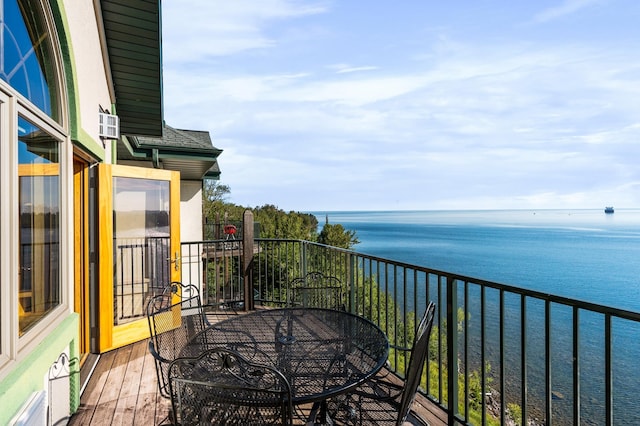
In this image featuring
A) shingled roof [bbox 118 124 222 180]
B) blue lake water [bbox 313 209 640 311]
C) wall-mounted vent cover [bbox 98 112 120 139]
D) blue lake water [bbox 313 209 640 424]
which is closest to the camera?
wall-mounted vent cover [bbox 98 112 120 139]

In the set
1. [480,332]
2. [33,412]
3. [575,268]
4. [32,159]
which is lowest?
[575,268]

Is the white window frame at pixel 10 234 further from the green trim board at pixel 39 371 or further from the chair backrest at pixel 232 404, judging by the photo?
the chair backrest at pixel 232 404

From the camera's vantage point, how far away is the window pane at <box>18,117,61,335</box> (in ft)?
6.33

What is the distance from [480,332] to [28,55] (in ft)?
12.0

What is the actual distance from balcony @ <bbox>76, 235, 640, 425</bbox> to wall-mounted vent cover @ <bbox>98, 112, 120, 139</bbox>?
1795 millimetres

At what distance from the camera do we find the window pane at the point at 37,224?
1.93 m

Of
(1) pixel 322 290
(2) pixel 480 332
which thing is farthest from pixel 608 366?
(1) pixel 322 290

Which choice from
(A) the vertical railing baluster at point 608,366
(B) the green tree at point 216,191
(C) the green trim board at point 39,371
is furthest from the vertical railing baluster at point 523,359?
(B) the green tree at point 216,191

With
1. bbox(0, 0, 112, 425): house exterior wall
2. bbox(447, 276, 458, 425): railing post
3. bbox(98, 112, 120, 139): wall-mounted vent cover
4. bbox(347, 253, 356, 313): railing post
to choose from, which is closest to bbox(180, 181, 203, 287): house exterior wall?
bbox(98, 112, 120, 139): wall-mounted vent cover

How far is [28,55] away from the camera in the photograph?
212cm

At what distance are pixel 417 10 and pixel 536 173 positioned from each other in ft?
165

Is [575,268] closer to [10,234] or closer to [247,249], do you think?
Result: [247,249]

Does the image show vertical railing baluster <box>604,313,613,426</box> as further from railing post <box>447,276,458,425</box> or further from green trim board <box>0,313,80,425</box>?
green trim board <box>0,313,80,425</box>

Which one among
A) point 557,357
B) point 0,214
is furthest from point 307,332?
point 557,357
